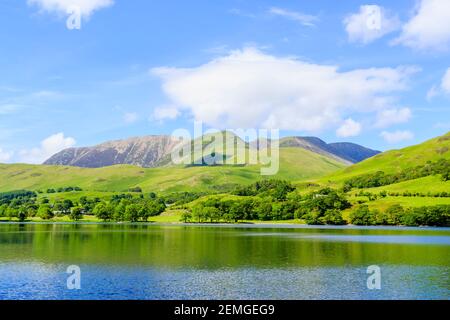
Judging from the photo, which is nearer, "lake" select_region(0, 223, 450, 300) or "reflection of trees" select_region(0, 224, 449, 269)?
"lake" select_region(0, 223, 450, 300)

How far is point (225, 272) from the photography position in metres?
77.1

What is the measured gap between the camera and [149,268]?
8056 cm

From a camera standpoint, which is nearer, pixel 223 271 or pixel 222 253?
pixel 223 271

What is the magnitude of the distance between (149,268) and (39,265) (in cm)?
1993

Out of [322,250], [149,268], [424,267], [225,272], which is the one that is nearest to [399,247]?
[322,250]

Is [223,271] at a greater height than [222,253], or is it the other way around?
[222,253]

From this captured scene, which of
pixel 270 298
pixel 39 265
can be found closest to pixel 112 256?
pixel 39 265

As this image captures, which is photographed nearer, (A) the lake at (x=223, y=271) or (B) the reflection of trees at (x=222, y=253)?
(A) the lake at (x=223, y=271)
